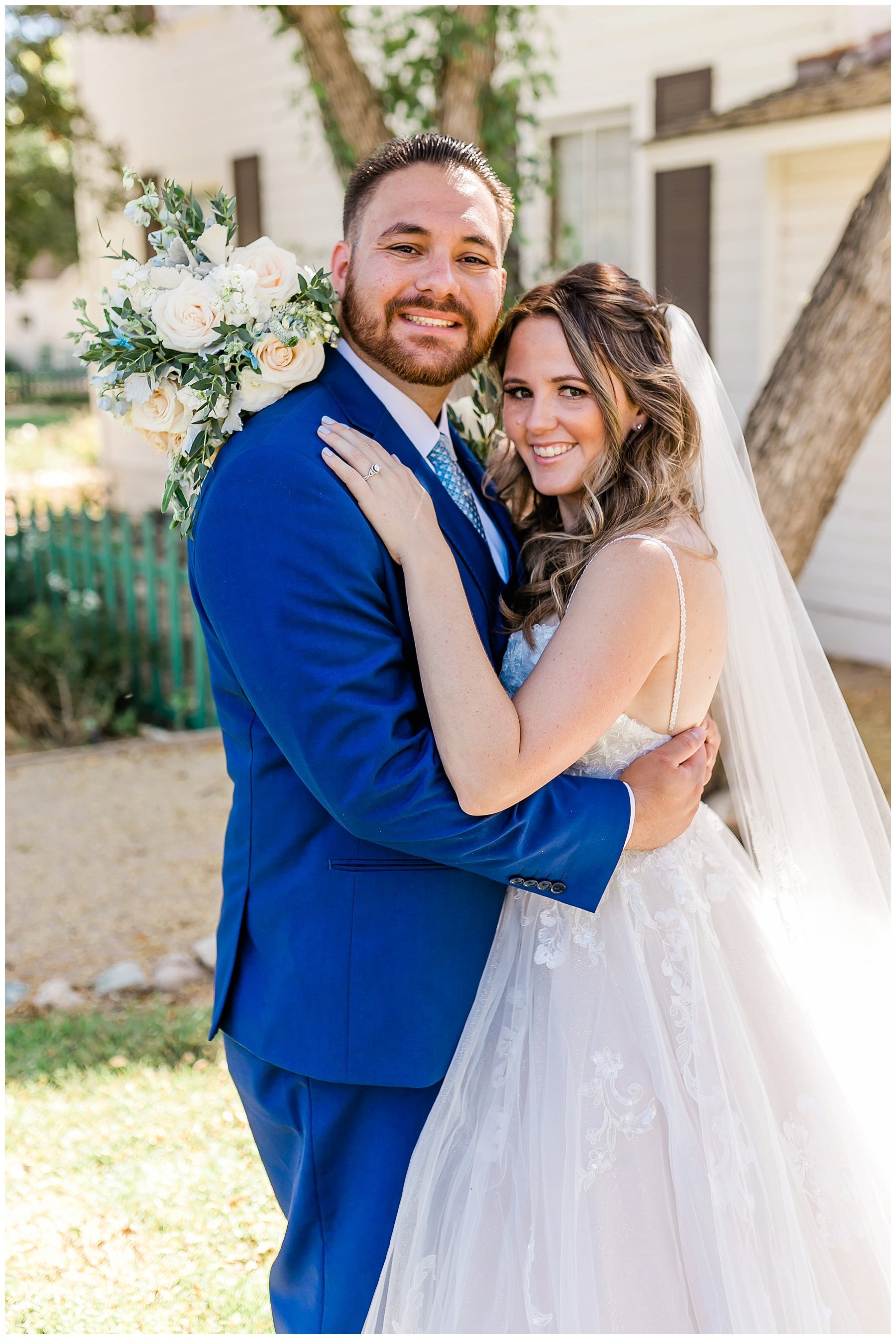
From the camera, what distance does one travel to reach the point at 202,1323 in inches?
121

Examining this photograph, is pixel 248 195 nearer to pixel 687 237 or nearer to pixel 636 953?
pixel 687 237

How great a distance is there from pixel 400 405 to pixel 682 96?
25.8 ft

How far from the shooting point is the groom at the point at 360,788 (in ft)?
6.73

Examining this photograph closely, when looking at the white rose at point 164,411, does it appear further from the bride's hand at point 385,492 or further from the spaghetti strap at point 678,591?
the spaghetti strap at point 678,591

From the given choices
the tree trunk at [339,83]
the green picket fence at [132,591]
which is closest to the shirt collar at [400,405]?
the tree trunk at [339,83]

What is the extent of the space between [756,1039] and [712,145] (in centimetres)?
695

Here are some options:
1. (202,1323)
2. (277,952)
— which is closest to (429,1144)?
(277,952)

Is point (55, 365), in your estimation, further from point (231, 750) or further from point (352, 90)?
point (231, 750)

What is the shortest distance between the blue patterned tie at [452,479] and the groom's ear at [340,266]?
39 cm

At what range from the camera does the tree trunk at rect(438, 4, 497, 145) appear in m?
6.31

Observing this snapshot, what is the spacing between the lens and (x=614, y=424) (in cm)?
258

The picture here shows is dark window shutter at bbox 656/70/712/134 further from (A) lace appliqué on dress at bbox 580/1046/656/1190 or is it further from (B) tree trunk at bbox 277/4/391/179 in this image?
(A) lace appliqué on dress at bbox 580/1046/656/1190

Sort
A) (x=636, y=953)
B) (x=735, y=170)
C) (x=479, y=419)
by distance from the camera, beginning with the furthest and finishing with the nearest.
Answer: (x=735, y=170) < (x=479, y=419) < (x=636, y=953)

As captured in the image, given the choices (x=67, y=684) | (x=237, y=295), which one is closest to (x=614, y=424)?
(x=237, y=295)
